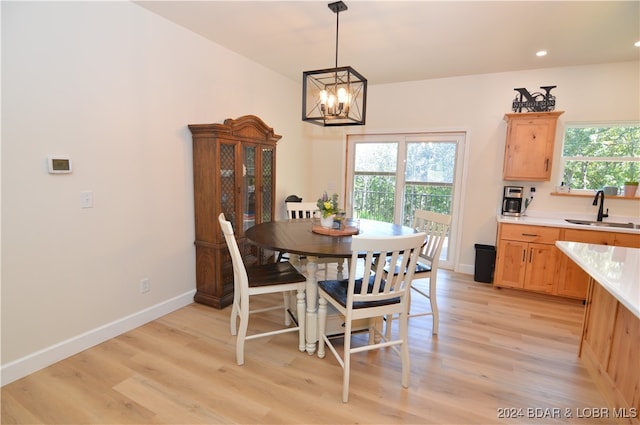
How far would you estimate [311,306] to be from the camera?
7.69 feet

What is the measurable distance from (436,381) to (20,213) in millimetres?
2832

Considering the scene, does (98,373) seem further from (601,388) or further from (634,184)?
(634,184)

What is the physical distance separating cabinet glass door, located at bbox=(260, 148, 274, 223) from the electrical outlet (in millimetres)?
1333

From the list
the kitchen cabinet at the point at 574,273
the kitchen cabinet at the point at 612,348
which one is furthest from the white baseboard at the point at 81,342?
the kitchen cabinet at the point at 574,273

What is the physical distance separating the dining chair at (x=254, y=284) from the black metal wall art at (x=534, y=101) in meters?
3.36

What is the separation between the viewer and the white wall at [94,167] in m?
1.95

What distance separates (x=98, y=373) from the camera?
2.10 meters

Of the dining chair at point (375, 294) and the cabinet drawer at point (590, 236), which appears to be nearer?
the dining chair at point (375, 294)

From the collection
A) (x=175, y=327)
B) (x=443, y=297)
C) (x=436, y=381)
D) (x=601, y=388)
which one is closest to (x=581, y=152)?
(x=443, y=297)

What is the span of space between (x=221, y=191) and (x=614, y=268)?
2943 mm

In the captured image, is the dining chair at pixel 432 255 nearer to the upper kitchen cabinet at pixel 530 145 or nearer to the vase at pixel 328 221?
the vase at pixel 328 221

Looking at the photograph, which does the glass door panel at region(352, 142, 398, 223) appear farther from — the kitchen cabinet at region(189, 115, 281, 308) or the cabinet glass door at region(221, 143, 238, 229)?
the cabinet glass door at region(221, 143, 238, 229)

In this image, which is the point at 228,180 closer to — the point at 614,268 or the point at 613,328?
the point at 614,268

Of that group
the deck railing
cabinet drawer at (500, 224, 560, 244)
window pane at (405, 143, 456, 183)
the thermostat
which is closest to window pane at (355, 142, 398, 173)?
window pane at (405, 143, 456, 183)
